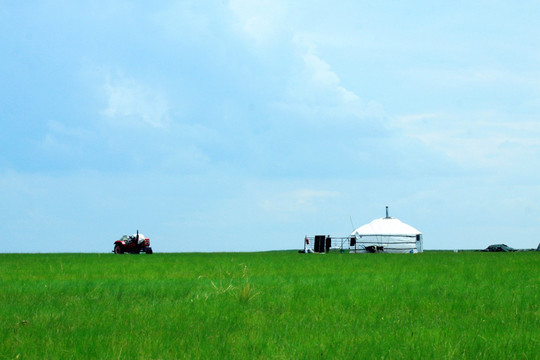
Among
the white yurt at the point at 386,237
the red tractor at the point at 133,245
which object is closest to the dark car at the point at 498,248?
the white yurt at the point at 386,237

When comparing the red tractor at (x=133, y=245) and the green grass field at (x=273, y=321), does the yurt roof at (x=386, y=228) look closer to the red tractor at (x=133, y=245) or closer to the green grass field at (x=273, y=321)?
the red tractor at (x=133, y=245)

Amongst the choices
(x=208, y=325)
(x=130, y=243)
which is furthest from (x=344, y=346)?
(x=130, y=243)

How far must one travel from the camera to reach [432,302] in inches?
510

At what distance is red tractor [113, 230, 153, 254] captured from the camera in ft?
174

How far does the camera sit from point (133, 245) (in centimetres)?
5316

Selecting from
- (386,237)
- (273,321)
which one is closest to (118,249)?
(386,237)

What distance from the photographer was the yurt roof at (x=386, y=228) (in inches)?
2766

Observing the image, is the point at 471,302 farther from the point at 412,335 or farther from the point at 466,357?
the point at 466,357

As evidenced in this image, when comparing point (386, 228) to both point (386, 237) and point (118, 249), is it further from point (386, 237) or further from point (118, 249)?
point (118, 249)

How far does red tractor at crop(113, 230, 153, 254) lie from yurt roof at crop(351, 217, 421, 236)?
92.9ft

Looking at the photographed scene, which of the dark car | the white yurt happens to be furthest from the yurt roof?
the dark car

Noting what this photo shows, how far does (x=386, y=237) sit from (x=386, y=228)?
169 cm

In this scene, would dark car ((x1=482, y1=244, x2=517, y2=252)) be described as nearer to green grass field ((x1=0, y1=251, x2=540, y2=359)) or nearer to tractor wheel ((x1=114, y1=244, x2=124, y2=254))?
tractor wheel ((x1=114, y1=244, x2=124, y2=254))

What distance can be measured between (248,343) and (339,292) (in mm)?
6842
